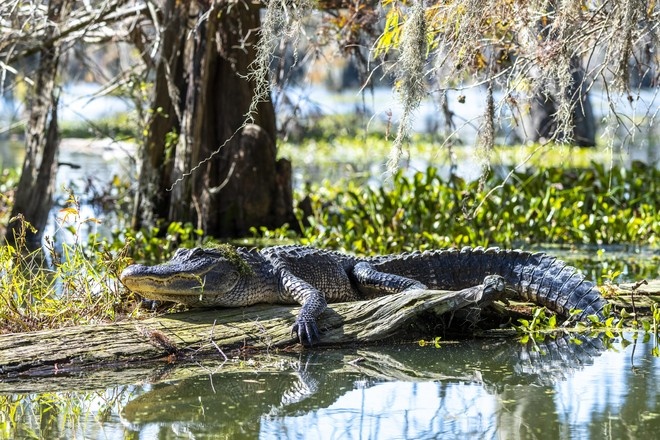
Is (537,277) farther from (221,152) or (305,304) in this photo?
(221,152)

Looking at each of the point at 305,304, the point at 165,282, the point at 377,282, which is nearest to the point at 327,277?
the point at 377,282

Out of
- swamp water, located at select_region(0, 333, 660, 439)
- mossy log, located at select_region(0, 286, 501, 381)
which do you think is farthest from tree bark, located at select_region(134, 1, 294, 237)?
swamp water, located at select_region(0, 333, 660, 439)

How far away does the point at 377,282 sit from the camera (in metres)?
7.78

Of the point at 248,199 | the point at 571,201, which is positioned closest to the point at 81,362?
the point at 248,199

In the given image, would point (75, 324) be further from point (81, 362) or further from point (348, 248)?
point (348, 248)

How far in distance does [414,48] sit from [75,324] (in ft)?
10.1

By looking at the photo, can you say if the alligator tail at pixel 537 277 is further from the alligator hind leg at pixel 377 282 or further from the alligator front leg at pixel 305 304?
the alligator front leg at pixel 305 304

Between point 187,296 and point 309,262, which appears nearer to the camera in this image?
point 187,296

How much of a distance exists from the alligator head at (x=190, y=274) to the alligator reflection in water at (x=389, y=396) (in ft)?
3.07

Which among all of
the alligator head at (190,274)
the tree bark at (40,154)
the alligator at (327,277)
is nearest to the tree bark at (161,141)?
the tree bark at (40,154)

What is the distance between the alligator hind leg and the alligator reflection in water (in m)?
0.90

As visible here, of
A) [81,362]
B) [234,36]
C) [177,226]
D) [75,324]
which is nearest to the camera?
[81,362]

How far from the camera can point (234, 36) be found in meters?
11.7

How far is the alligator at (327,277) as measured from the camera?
697 cm
